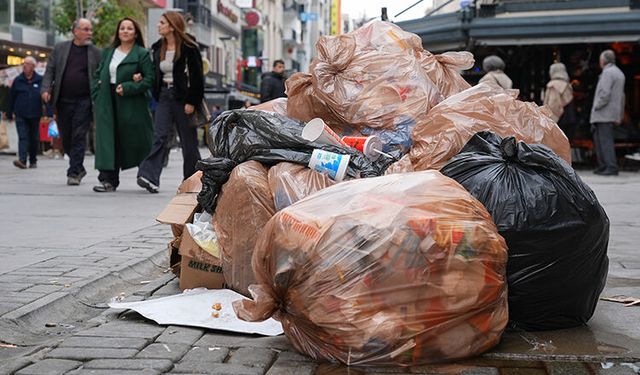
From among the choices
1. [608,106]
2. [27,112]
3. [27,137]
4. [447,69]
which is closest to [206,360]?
[447,69]

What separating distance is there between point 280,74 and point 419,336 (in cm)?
1271

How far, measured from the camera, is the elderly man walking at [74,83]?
999 centimetres

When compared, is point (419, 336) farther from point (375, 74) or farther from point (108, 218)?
point (108, 218)

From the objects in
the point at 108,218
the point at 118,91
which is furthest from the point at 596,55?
the point at 108,218

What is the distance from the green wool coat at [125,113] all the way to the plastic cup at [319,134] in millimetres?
5044

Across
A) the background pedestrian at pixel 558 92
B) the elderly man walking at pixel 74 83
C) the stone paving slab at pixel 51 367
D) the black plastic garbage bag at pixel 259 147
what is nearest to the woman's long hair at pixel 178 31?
the elderly man walking at pixel 74 83

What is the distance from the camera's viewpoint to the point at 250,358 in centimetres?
315

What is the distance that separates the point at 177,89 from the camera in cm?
892

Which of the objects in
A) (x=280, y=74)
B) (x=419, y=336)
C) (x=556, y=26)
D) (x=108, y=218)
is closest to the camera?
(x=419, y=336)

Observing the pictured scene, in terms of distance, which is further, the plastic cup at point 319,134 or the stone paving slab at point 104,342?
the plastic cup at point 319,134

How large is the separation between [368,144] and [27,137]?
1151 centimetres

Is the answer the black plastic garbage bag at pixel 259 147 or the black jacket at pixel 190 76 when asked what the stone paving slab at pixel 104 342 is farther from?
the black jacket at pixel 190 76

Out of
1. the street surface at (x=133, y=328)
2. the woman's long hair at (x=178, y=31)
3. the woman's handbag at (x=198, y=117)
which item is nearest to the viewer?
the street surface at (x=133, y=328)

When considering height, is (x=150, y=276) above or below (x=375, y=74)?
below
